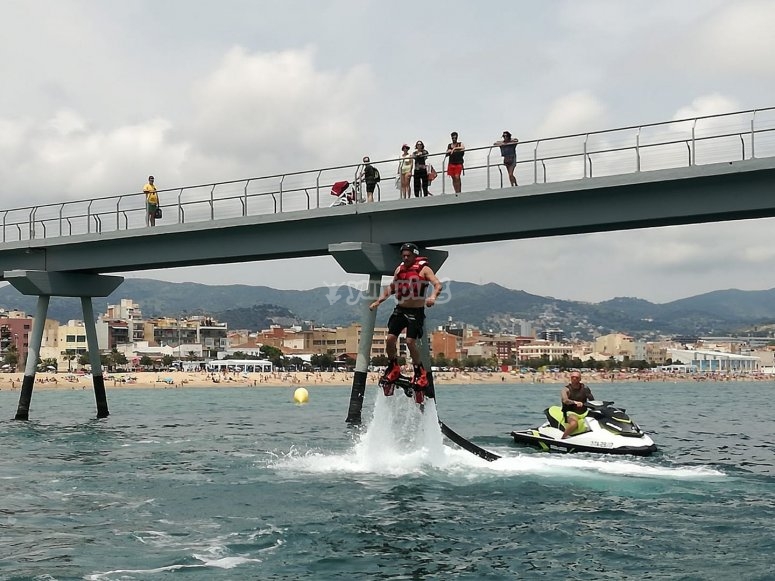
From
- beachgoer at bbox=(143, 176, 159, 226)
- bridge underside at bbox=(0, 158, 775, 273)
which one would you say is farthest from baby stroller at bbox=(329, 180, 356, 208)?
beachgoer at bbox=(143, 176, 159, 226)

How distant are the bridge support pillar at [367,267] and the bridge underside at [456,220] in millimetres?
787

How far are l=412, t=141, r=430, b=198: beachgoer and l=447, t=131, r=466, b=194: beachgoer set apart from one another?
107 cm

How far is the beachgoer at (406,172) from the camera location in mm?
34406

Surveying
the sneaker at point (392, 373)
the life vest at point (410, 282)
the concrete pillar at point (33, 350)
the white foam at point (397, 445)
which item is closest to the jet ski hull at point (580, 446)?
the white foam at point (397, 445)

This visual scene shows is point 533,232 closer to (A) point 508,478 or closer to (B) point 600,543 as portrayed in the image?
(A) point 508,478

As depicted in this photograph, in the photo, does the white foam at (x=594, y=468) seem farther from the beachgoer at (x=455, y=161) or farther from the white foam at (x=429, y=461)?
the beachgoer at (x=455, y=161)

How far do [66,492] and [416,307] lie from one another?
9006 millimetres

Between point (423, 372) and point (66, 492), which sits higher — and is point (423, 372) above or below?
above

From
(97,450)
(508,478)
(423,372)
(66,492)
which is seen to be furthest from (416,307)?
(97,450)

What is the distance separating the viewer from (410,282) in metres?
19.8

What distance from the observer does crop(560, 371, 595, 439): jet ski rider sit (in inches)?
1073

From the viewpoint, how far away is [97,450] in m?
31.2

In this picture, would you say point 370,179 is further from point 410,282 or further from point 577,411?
point 410,282

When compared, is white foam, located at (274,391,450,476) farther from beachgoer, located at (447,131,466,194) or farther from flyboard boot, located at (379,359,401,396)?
beachgoer, located at (447,131,466,194)
